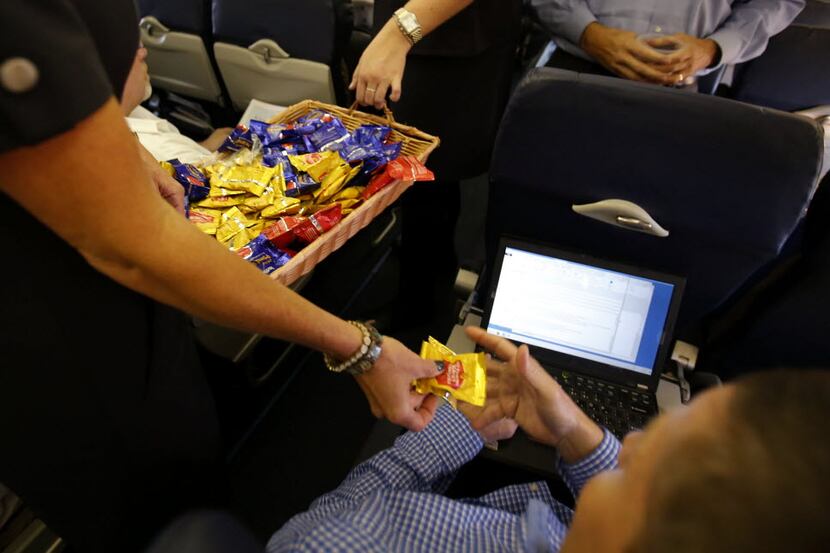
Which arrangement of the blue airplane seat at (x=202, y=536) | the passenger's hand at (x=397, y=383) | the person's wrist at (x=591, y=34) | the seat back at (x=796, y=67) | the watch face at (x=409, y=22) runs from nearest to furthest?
the blue airplane seat at (x=202, y=536) < the passenger's hand at (x=397, y=383) < the watch face at (x=409, y=22) < the person's wrist at (x=591, y=34) < the seat back at (x=796, y=67)

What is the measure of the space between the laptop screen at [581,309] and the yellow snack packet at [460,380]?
28 centimetres

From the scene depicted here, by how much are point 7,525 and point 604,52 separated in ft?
6.70

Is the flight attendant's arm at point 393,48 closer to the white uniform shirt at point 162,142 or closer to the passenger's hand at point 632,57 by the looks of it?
the passenger's hand at point 632,57

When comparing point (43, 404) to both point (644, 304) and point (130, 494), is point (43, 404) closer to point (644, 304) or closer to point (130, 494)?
point (130, 494)

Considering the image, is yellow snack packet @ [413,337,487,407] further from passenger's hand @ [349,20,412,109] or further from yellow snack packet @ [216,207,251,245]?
passenger's hand @ [349,20,412,109]

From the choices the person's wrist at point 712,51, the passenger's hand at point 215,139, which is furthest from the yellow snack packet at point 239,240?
the person's wrist at point 712,51

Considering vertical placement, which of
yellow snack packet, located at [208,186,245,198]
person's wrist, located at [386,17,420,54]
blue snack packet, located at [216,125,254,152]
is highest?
person's wrist, located at [386,17,420,54]

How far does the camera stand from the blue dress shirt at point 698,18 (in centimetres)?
136

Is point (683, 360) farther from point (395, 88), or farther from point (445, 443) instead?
point (395, 88)

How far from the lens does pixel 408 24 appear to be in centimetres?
110

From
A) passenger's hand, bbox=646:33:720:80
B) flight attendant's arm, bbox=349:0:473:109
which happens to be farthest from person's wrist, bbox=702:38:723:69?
flight attendant's arm, bbox=349:0:473:109

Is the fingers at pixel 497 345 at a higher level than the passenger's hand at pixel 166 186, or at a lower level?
lower

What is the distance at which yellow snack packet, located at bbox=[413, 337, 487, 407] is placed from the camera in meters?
0.80

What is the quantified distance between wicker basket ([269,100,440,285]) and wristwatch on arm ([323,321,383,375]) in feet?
0.83
